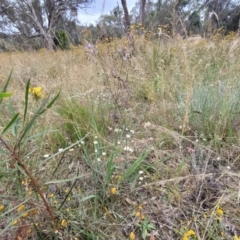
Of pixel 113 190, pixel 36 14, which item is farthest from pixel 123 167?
pixel 36 14

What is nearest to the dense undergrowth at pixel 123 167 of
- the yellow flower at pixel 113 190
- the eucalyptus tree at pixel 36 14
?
the yellow flower at pixel 113 190

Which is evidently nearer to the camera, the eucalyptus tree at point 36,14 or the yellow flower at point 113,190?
the yellow flower at point 113,190

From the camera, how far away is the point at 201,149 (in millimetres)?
911

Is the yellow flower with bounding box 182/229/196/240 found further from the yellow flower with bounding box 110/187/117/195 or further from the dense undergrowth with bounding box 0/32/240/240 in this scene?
the yellow flower with bounding box 110/187/117/195

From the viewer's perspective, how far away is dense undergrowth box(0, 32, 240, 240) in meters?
0.63

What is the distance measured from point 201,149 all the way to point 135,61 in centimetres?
108

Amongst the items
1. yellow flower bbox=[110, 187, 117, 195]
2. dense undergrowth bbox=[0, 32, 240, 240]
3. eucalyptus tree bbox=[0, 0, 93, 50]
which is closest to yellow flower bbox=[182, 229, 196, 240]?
dense undergrowth bbox=[0, 32, 240, 240]

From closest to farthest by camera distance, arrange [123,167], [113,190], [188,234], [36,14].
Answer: [188,234] → [113,190] → [123,167] → [36,14]

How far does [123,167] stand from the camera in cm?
86

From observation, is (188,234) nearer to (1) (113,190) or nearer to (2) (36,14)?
(1) (113,190)

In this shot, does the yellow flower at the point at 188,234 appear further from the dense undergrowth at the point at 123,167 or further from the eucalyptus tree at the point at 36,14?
the eucalyptus tree at the point at 36,14

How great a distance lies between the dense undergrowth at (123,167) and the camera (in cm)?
63

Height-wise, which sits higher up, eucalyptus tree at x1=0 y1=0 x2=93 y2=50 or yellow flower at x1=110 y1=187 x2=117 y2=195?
eucalyptus tree at x1=0 y1=0 x2=93 y2=50

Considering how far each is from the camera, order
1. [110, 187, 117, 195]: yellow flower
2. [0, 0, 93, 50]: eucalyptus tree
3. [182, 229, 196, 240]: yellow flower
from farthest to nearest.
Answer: [0, 0, 93, 50]: eucalyptus tree, [110, 187, 117, 195]: yellow flower, [182, 229, 196, 240]: yellow flower
